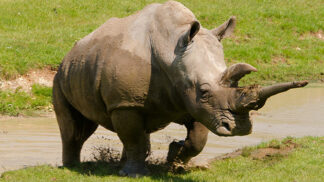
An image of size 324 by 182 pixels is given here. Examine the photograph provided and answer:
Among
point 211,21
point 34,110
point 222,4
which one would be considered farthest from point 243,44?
point 34,110

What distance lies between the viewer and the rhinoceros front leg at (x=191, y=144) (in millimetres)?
7320

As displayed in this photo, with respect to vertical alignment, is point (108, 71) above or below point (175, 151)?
above

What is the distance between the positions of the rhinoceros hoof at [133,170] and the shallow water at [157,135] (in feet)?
2.34

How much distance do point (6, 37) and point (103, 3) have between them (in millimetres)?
5699

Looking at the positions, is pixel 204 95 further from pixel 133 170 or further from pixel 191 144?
pixel 133 170

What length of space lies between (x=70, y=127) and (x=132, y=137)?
1.47 m

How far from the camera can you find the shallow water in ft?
32.1

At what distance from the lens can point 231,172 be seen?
7.50 meters

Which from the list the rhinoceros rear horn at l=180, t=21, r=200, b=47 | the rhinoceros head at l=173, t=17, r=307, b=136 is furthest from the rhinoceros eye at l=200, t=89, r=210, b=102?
the rhinoceros rear horn at l=180, t=21, r=200, b=47

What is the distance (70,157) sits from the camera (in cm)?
864

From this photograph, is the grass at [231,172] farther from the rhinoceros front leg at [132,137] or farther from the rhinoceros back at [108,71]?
the rhinoceros back at [108,71]

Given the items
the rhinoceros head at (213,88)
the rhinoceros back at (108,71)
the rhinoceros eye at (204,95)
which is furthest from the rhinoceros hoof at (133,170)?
the rhinoceros eye at (204,95)

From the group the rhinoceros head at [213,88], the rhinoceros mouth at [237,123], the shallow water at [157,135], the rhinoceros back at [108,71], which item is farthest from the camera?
the shallow water at [157,135]

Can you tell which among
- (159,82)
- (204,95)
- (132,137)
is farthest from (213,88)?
(132,137)
